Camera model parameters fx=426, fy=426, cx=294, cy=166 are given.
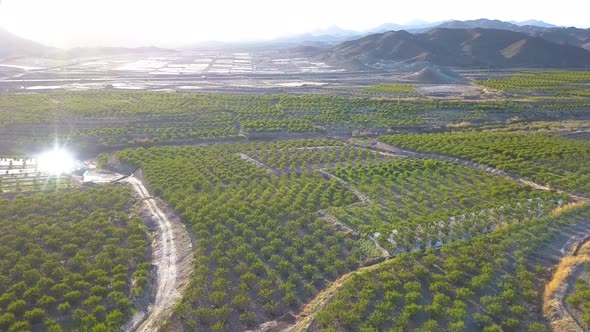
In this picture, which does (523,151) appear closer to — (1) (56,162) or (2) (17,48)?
(1) (56,162)

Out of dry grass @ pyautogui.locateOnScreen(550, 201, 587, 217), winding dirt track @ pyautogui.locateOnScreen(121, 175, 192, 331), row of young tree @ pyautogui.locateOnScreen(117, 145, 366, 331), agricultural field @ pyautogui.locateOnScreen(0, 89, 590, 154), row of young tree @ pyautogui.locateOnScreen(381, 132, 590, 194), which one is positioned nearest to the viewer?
winding dirt track @ pyautogui.locateOnScreen(121, 175, 192, 331)

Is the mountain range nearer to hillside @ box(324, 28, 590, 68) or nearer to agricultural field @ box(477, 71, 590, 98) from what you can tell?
hillside @ box(324, 28, 590, 68)

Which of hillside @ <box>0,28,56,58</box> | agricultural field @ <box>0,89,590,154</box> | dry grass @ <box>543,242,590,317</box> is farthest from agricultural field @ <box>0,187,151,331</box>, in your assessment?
hillside @ <box>0,28,56,58</box>

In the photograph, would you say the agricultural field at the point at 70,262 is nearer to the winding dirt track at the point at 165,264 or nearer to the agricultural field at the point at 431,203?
the winding dirt track at the point at 165,264

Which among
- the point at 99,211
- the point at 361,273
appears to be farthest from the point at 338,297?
the point at 99,211

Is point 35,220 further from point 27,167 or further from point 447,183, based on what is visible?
point 447,183
